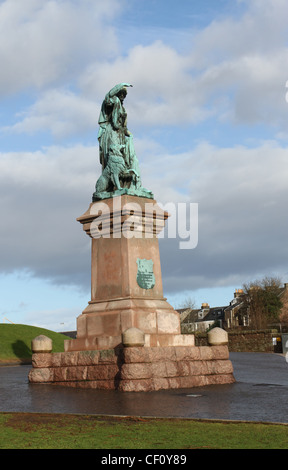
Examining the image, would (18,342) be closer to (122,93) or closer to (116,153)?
(116,153)

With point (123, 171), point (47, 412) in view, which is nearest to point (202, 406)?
point (47, 412)

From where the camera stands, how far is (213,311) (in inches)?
3487

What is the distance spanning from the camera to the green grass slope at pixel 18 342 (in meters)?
26.0

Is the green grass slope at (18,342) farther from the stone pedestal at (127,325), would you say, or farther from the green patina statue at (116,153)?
the green patina statue at (116,153)

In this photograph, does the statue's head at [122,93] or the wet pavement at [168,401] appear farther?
the statue's head at [122,93]

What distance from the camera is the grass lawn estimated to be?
6.43 metres

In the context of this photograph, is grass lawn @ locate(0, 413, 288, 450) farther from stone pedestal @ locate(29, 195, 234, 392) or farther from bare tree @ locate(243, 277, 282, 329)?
bare tree @ locate(243, 277, 282, 329)

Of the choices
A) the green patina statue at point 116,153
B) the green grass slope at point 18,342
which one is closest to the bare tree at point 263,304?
the green grass slope at point 18,342

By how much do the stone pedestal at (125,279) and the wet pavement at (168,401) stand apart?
176 cm

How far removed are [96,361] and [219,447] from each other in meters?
7.16

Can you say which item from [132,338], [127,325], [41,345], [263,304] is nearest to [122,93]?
[127,325]

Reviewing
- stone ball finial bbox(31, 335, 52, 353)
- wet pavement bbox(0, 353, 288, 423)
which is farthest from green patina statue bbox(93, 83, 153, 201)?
wet pavement bbox(0, 353, 288, 423)

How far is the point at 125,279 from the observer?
46.9 ft

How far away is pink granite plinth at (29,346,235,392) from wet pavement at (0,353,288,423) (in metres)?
0.38
